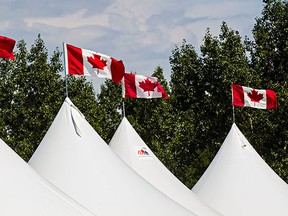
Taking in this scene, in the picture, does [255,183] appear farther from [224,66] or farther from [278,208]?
[224,66]

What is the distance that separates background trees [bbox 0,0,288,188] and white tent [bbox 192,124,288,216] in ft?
33.9

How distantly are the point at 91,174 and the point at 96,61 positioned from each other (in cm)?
323

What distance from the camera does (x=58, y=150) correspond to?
14125 millimetres

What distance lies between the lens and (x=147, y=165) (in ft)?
64.1

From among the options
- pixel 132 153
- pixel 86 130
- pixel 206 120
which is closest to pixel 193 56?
pixel 206 120

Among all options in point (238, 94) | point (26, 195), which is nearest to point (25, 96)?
point (238, 94)

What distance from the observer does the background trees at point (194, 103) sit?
32625mm

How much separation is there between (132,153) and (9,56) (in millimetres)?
8366

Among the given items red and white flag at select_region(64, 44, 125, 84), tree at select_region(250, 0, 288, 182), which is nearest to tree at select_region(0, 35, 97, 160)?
tree at select_region(250, 0, 288, 182)

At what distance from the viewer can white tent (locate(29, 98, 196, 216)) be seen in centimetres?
1216

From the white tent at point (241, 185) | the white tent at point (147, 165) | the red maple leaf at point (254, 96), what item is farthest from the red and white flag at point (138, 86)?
the red maple leaf at point (254, 96)

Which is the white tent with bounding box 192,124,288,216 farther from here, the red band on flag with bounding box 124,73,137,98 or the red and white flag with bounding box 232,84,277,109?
the red band on flag with bounding box 124,73,137,98

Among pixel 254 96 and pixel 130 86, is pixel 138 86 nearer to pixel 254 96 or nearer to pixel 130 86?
pixel 130 86

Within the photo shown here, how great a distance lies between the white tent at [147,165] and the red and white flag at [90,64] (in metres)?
3.73
